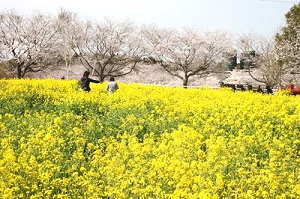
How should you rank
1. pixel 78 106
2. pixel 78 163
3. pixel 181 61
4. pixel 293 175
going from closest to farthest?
pixel 293 175
pixel 78 163
pixel 78 106
pixel 181 61

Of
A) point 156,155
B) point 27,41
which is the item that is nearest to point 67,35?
point 27,41

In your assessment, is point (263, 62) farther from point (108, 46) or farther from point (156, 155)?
point (156, 155)

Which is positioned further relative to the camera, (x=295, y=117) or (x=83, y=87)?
(x=83, y=87)

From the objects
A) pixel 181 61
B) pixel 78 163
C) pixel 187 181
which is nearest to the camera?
pixel 187 181

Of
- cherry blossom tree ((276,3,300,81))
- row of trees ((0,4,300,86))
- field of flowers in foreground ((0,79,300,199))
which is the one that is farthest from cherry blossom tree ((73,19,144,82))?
field of flowers in foreground ((0,79,300,199))

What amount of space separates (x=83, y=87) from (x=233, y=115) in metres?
6.84

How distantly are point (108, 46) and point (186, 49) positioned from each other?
24.8 feet

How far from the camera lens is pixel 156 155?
6188mm

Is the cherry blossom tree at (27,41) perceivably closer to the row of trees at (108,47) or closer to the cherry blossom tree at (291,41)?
the row of trees at (108,47)

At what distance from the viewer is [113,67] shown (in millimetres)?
44656

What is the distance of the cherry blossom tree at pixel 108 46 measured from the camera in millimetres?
43062

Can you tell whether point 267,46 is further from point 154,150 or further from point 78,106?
point 154,150

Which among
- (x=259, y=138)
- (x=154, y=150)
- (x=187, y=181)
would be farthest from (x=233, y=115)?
(x=187, y=181)

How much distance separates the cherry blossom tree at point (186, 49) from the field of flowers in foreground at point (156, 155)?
31.7 m
